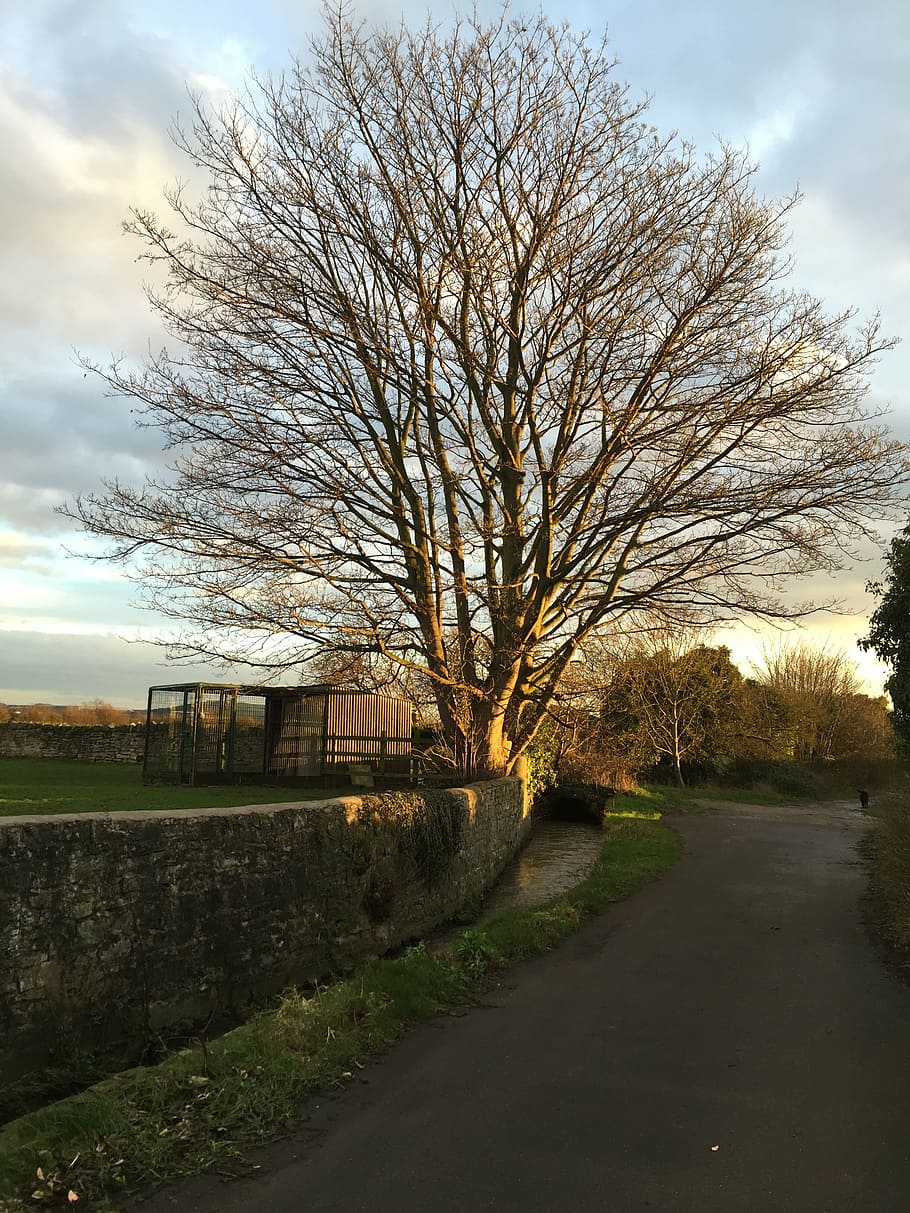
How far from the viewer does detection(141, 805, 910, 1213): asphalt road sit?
424 cm

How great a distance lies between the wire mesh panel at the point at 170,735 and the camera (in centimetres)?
2350

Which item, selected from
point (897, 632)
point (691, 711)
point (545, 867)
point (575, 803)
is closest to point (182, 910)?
point (545, 867)

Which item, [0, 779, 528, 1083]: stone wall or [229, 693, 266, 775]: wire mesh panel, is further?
[229, 693, 266, 775]: wire mesh panel

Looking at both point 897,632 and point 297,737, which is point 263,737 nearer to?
point 297,737

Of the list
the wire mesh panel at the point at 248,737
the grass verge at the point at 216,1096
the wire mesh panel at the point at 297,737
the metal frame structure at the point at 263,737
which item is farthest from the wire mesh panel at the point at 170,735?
the grass verge at the point at 216,1096

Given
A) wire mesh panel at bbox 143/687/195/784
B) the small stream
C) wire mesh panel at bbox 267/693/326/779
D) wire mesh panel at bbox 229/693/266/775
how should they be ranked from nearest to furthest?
the small stream
wire mesh panel at bbox 143/687/195/784
wire mesh panel at bbox 267/693/326/779
wire mesh panel at bbox 229/693/266/775

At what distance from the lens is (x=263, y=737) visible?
24.8 meters

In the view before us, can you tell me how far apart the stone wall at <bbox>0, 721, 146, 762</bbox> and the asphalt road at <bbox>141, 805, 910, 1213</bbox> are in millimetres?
27126

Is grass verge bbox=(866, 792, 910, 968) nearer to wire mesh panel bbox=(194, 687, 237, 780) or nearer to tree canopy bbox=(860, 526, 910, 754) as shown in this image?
tree canopy bbox=(860, 526, 910, 754)

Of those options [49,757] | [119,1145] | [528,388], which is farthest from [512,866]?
[49,757]

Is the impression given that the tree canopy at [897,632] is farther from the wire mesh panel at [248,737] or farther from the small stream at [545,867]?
the wire mesh panel at [248,737]

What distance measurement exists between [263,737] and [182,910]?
18.2m

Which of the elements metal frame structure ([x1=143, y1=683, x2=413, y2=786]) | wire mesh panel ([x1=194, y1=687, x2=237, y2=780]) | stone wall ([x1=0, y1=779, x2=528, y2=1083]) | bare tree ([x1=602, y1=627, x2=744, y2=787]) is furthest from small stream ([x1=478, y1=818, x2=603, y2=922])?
bare tree ([x1=602, y1=627, x2=744, y2=787])

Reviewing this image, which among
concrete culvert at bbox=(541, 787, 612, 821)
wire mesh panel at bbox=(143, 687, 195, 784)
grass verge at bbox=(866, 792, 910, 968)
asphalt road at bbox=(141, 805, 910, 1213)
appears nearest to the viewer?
asphalt road at bbox=(141, 805, 910, 1213)
